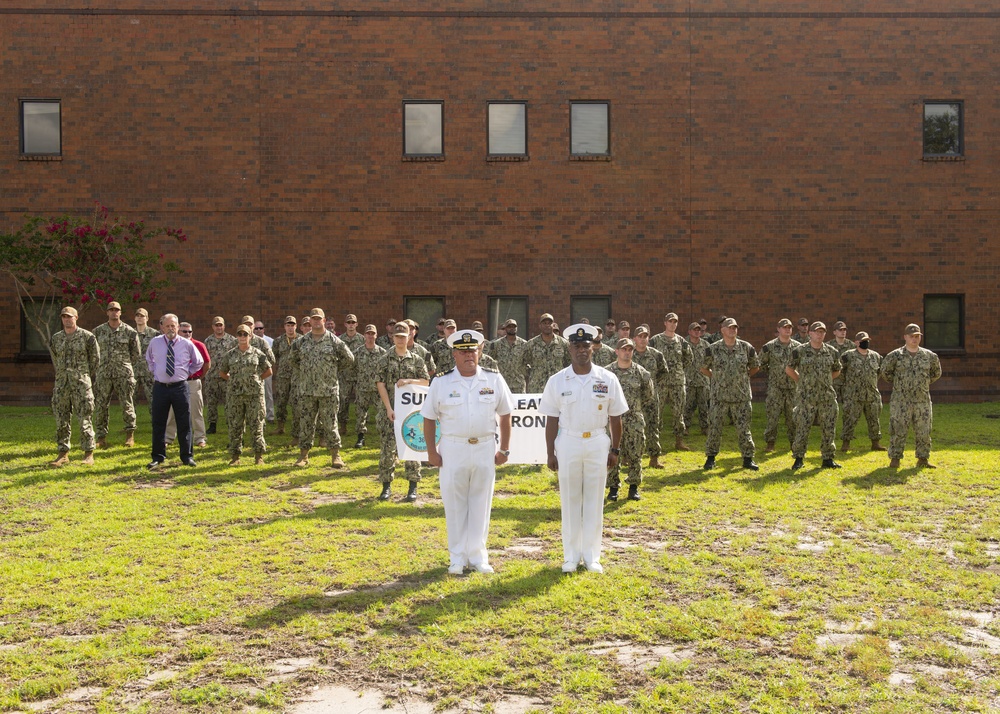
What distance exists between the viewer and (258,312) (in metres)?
21.3

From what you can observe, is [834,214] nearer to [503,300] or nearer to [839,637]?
[503,300]

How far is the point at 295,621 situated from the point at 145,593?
150 centimetres

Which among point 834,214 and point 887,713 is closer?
point 887,713

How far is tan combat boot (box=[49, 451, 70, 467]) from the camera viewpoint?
41.0ft

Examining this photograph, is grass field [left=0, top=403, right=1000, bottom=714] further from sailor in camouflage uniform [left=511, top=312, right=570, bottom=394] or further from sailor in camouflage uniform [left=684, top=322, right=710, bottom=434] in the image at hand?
sailor in camouflage uniform [left=684, top=322, right=710, bottom=434]

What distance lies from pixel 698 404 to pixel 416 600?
418 inches

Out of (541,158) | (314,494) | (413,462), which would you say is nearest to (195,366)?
(314,494)

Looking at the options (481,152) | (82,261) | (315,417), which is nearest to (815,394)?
(315,417)

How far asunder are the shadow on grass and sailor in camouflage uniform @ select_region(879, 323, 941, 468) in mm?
7307

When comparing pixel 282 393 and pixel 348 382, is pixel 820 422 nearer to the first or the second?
pixel 348 382

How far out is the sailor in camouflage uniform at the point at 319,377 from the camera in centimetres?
1272

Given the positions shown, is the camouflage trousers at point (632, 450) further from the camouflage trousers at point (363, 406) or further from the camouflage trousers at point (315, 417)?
the camouflage trousers at point (315, 417)

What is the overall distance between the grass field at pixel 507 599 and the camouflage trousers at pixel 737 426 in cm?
105

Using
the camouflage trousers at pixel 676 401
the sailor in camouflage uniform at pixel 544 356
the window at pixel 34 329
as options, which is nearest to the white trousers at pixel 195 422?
the sailor in camouflage uniform at pixel 544 356
